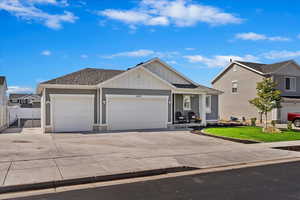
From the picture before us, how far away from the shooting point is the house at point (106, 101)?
1583 centimetres

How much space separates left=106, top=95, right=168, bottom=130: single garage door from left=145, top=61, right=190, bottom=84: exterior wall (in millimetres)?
3636

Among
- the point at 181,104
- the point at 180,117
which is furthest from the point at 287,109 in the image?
the point at 180,117

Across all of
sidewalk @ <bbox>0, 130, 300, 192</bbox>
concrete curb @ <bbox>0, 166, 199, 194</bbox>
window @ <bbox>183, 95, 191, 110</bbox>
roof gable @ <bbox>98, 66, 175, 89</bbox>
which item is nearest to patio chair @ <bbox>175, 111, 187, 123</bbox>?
window @ <bbox>183, 95, 191, 110</bbox>

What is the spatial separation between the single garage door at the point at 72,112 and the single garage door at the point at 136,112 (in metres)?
1.29

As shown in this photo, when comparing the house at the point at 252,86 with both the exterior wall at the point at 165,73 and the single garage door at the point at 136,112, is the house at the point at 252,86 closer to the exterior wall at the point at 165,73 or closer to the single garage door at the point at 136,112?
the exterior wall at the point at 165,73

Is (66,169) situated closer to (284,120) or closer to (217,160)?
(217,160)

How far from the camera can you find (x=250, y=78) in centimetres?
2800

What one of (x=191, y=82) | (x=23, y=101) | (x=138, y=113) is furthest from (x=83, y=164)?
(x=23, y=101)

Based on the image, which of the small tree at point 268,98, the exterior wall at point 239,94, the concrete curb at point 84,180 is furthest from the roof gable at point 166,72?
the concrete curb at point 84,180

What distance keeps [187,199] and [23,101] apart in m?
58.4

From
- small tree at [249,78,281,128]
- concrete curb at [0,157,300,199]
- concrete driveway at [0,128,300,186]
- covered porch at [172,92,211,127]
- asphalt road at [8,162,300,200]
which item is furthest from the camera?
covered porch at [172,92,211,127]

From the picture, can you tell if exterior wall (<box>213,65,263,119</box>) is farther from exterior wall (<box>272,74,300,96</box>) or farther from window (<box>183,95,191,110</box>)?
window (<box>183,95,191,110</box>)

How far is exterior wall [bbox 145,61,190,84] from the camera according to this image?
21516mm

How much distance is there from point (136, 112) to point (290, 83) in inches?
776
